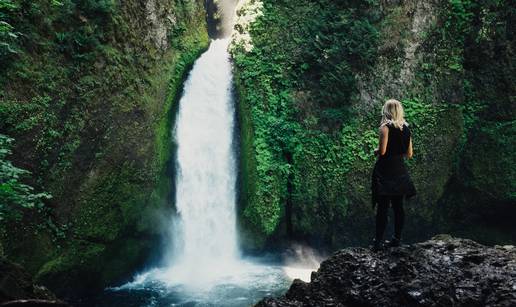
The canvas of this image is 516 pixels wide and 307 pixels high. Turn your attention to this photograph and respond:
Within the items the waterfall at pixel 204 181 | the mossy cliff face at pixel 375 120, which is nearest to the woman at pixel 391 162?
the mossy cliff face at pixel 375 120

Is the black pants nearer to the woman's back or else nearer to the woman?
the woman

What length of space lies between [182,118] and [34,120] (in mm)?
3778

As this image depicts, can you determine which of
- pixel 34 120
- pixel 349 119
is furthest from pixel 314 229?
pixel 34 120

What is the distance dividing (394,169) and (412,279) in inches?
46.7

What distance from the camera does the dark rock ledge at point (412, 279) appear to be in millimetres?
3408

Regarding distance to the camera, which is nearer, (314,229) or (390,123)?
(390,123)

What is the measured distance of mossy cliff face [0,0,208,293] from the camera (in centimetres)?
675

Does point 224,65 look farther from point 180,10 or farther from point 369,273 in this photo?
point 369,273

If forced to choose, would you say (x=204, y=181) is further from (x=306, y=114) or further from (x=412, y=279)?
(x=412, y=279)

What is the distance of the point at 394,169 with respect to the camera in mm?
4211

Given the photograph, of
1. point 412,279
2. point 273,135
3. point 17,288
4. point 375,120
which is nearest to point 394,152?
point 412,279

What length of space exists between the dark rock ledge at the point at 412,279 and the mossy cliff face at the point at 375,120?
5.74 m

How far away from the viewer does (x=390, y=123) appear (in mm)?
4137

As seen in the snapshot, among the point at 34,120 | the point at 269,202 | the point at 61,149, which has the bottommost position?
the point at 269,202
